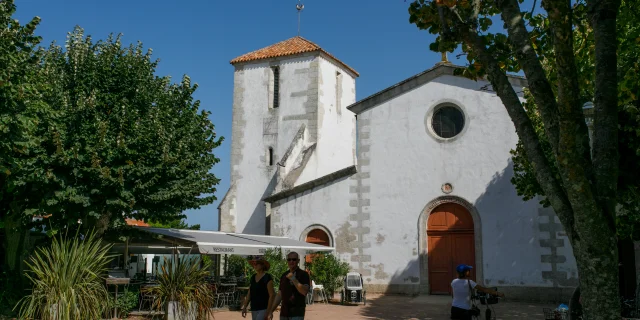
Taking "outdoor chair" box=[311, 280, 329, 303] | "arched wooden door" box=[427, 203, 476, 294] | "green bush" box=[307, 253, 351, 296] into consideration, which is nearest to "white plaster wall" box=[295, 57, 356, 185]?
"green bush" box=[307, 253, 351, 296]

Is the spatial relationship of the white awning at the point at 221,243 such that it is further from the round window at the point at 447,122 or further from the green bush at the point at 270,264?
the round window at the point at 447,122

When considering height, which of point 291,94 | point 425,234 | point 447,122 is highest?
point 291,94

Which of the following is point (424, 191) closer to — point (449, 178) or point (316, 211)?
point (449, 178)

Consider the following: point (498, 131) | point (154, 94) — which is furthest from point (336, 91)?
point (154, 94)

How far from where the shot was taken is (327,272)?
18.2 metres

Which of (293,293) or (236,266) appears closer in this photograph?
(293,293)

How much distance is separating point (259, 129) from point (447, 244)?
10889mm

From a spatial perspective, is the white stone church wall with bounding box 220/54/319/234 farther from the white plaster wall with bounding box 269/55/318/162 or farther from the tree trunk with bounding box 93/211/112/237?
the tree trunk with bounding box 93/211/112/237

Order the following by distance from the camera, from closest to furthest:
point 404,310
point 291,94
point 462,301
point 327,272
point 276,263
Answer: point 462,301, point 404,310, point 276,263, point 327,272, point 291,94

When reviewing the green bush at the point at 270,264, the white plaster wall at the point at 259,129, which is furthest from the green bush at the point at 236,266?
the white plaster wall at the point at 259,129

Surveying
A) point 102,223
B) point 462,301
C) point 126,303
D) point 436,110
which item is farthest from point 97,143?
point 436,110

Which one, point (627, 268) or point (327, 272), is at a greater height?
point (627, 268)

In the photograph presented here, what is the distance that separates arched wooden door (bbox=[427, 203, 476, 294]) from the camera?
63.5 feet

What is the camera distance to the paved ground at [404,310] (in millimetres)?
14062
